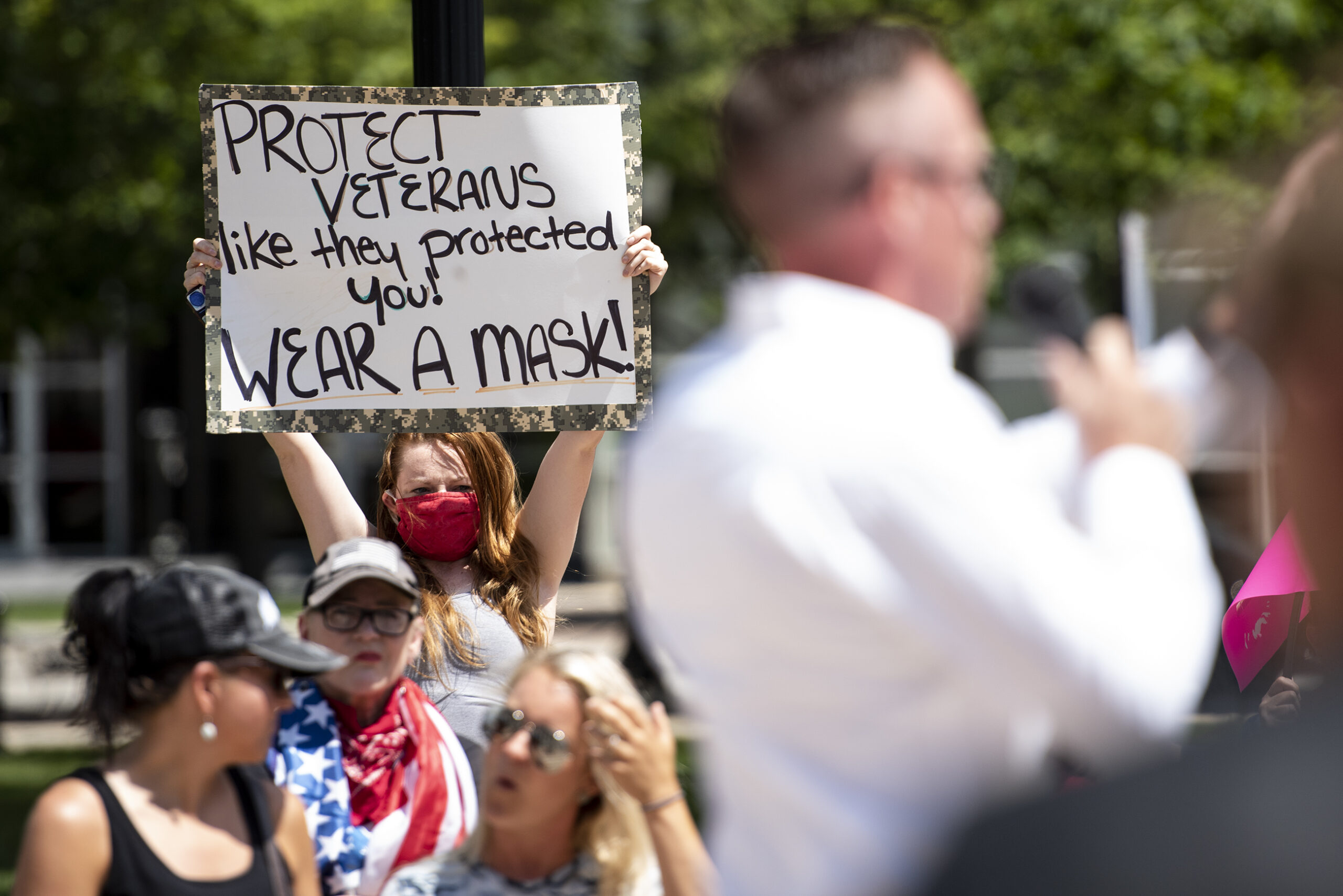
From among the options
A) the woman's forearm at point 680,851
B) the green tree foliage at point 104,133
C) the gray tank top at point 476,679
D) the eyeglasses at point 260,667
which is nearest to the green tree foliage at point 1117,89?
the green tree foliage at point 104,133

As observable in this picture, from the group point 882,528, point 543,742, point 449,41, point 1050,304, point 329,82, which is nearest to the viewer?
point 882,528

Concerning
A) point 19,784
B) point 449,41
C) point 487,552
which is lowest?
point 19,784

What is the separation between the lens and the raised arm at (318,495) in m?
3.06

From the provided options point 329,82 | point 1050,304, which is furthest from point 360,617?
point 329,82

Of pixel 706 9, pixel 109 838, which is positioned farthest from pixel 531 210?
pixel 706 9

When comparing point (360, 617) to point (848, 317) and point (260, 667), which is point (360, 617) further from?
point (848, 317)

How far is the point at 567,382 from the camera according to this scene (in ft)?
10.5

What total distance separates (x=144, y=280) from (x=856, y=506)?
32.7 ft

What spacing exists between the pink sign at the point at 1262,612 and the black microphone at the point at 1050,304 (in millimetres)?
1680

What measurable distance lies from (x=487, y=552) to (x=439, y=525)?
0.39ft

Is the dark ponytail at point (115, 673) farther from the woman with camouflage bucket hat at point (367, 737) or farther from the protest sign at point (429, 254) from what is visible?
the protest sign at point (429, 254)

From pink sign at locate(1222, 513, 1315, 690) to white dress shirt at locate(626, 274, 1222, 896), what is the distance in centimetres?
177

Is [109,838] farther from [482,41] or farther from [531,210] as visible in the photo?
[482,41]

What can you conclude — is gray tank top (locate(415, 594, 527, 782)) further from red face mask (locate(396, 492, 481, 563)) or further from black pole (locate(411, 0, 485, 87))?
black pole (locate(411, 0, 485, 87))
